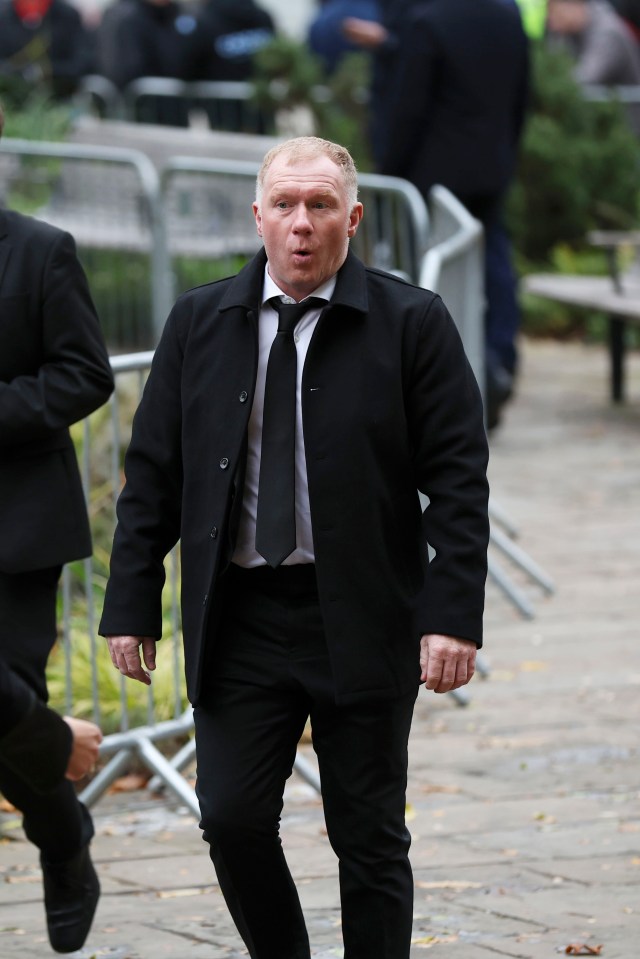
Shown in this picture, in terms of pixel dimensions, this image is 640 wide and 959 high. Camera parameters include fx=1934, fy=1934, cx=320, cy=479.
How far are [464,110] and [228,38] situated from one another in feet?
22.1

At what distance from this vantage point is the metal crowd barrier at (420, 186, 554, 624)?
23.8 ft

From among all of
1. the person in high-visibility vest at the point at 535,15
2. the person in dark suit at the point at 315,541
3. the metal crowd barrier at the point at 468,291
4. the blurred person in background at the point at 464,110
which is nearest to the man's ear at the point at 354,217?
the person in dark suit at the point at 315,541

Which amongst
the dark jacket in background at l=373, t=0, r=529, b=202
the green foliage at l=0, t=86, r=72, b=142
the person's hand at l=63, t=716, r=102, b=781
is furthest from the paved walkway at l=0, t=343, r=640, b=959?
the green foliage at l=0, t=86, r=72, b=142

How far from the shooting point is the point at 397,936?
146 inches

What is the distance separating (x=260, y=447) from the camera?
145 inches

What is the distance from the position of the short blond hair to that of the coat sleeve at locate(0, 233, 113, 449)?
0.90m

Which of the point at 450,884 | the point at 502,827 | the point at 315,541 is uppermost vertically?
the point at 315,541

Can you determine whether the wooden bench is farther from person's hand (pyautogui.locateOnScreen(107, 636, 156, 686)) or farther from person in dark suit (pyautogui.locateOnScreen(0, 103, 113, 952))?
person's hand (pyautogui.locateOnScreen(107, 636, 156, 686))

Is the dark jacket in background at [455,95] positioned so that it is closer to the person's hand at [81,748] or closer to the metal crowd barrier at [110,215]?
the metal crowd barrier at [110,215]

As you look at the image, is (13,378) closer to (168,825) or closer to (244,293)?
(244,293)

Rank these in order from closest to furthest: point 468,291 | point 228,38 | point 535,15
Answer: point 468,291 < point 228,38 < point 535,15

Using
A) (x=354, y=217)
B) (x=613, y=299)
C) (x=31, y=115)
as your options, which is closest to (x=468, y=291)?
(x=354, y=217)

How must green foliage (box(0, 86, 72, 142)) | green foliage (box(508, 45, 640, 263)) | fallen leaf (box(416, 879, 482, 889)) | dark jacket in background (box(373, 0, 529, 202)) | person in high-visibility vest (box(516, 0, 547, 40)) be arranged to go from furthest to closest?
person in high-visibility vest (box(516, 0, 547, 40)) < green foliage (box(508, 45, 640, 263)) < green foliage (box(0, 86, 72, 142)) < dark jacket in background (box(373, 0, 529, 202)) < fallen leaf (box(416, 879, 482, 889))

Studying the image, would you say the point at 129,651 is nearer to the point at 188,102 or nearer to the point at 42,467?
the point at 42,467
